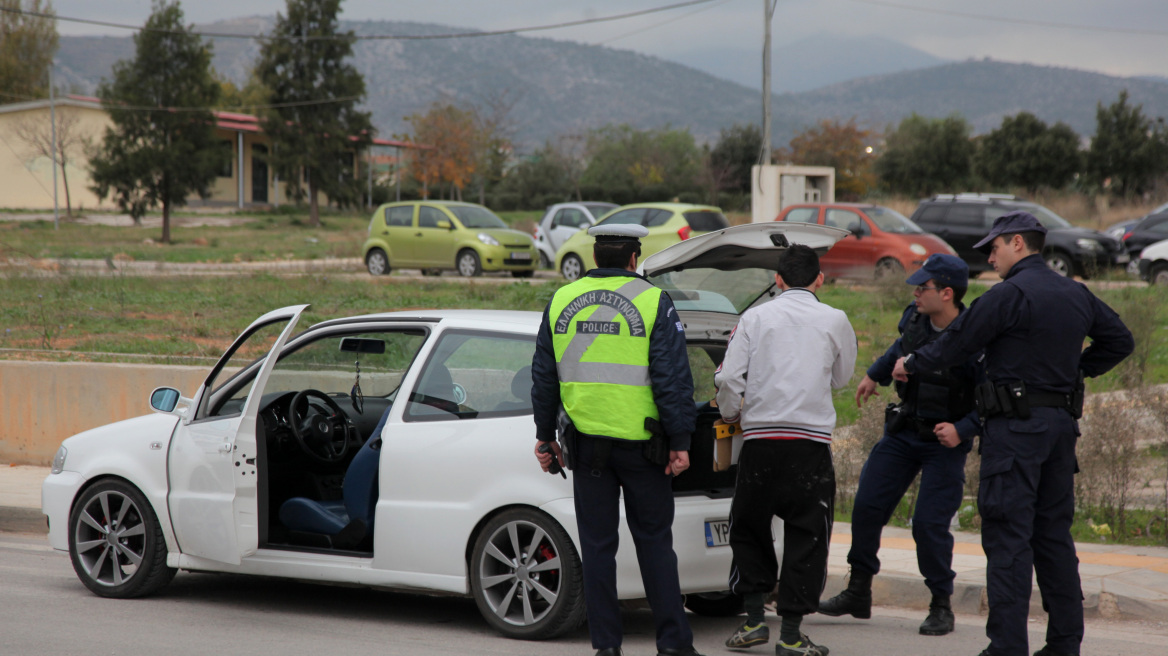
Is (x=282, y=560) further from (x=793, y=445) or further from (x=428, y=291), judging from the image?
(x=428, y=291)

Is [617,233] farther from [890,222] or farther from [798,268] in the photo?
[890,222]

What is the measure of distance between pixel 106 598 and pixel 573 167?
208 feet

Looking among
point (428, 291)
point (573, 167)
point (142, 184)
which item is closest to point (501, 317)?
point (428, 291)

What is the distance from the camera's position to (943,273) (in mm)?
5211

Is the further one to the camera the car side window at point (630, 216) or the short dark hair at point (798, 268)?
the car side window at point (630, 216)

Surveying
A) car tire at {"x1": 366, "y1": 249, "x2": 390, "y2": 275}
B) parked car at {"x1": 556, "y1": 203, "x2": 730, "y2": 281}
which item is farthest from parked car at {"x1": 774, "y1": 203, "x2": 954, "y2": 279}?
car tire at {"x1": 366, "y1": 249, "x2": 390, "y2": 275}

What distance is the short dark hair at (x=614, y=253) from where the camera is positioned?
453 centimetres

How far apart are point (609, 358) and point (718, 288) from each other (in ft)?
6.58

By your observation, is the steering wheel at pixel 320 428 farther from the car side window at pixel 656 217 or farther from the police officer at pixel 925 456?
the car side window at pixel 656 217

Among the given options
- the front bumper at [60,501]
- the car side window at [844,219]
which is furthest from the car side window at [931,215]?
the front bumper at [60,501]

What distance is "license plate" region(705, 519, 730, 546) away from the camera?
4961mm

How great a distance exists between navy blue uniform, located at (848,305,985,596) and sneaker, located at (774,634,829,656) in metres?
0.83

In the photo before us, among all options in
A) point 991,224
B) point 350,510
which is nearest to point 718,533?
point 350,510

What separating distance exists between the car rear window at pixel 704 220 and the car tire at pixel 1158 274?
309 inches
